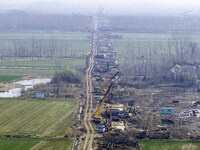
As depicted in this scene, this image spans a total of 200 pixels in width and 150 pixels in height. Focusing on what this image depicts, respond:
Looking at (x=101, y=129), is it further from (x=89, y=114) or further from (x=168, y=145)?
(x=168, y=145)

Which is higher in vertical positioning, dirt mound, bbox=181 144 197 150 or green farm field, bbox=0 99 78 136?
green farm field, bbox=0 99 78 136

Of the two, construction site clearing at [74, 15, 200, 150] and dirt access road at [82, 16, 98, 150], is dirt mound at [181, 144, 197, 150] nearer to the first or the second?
construction site clearing at [74, 15, 200, 150]

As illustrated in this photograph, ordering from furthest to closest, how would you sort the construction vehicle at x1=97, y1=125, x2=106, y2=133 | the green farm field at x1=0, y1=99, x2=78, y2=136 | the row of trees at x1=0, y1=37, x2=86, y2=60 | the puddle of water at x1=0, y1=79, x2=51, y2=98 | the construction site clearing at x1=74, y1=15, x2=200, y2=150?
the row of trees at x1=0, y1=37, x2=86, y2=60, the puddle of water at x1=0, y1=79, x2=51, y2=98, the green farm field at x1=0, y1=99, x2=78, y2=136, the construction vehicle at x1=97, y1=125, x2=106, y2=133, the construction site clearing at x1=74, y1=15, x2=200, y2=150

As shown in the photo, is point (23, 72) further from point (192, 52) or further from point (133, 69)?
point (192, 52)

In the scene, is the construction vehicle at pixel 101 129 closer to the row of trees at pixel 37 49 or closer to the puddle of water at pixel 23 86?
the puddle of water at pixel 23 86

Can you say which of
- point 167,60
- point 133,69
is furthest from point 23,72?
point 167,60

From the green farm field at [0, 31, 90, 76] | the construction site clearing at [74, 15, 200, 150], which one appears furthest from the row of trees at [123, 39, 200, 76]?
the green farm field at [0, 31, 90, 76]

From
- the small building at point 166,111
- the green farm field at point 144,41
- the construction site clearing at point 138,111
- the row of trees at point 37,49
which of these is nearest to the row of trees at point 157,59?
the green farm field at point 144,41
